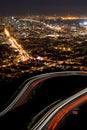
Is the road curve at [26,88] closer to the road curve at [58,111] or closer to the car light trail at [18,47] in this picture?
the road curve at [58,111]

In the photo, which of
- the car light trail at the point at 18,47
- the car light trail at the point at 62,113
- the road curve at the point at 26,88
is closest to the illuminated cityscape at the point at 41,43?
the car light trail at the point at 18,47

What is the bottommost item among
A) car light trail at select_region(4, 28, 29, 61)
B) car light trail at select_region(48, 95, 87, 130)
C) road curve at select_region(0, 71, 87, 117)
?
car light trail at select_region(48, 95, 87, 130)

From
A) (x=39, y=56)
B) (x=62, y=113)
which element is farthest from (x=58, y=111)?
(x=39, y=56)

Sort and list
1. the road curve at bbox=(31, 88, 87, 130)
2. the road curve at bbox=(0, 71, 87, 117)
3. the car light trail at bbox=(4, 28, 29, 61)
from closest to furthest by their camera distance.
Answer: the road curve at bbox=(31, 88, 87, 130) < the road curve at bbox=(0, 71, 87, 117) < the car light trail at bbox=(4, 28, 29, 61)

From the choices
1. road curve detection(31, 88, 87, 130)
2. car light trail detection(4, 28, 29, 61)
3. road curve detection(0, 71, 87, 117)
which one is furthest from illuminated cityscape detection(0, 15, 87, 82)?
road curve detection(31, 88, 87, 130)

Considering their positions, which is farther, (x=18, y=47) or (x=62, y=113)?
(x=18, y=47)

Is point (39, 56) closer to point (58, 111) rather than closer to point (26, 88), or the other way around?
point (26, 88)

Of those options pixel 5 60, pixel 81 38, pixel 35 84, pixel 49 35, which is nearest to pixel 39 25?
pixel 49 35

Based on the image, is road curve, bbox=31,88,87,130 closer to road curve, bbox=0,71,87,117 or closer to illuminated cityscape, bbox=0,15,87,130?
illuminated cityscape, bbox=0,15,87,130
